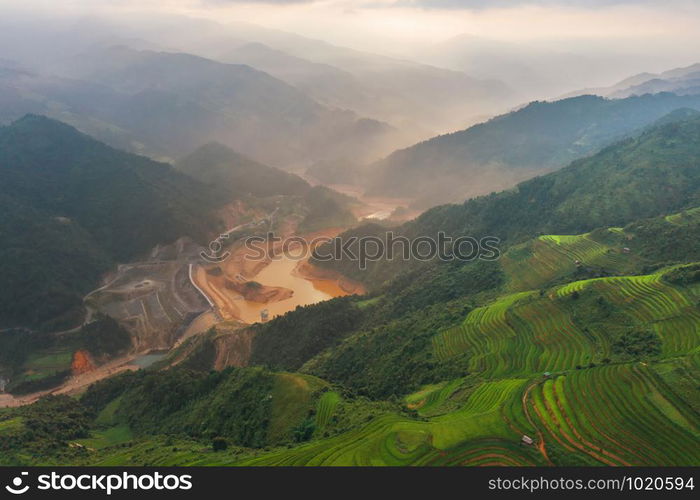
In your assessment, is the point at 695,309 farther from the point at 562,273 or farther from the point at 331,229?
the point at 331,229

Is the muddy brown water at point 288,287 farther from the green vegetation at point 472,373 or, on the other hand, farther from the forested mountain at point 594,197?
the green vegetation at point 472,373

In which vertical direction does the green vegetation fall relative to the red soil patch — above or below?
above

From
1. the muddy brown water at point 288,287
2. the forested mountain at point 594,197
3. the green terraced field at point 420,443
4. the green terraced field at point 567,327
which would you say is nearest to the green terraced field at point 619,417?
the green terraced field at point 420,443

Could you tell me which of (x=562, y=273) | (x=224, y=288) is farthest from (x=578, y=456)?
(x=224, y=288)

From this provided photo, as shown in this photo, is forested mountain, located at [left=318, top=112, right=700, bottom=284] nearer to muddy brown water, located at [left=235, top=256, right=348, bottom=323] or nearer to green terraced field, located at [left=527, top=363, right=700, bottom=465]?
muddy brown water, located at [left=235, top=256, right=348, bottom=323]

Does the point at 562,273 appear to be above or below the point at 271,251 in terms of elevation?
above

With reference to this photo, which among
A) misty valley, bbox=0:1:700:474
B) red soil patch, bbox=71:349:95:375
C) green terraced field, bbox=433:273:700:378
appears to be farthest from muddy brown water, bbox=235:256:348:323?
green terraced field, bbox=433:273:700:378

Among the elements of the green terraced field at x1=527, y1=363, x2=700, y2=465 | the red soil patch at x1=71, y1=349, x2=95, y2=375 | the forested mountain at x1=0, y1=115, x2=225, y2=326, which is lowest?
the red soil patch at x1=71, y1=349, x2=95, y2=375

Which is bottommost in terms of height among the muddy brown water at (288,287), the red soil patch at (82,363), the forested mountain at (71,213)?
the muddy brown water at (288,287)
